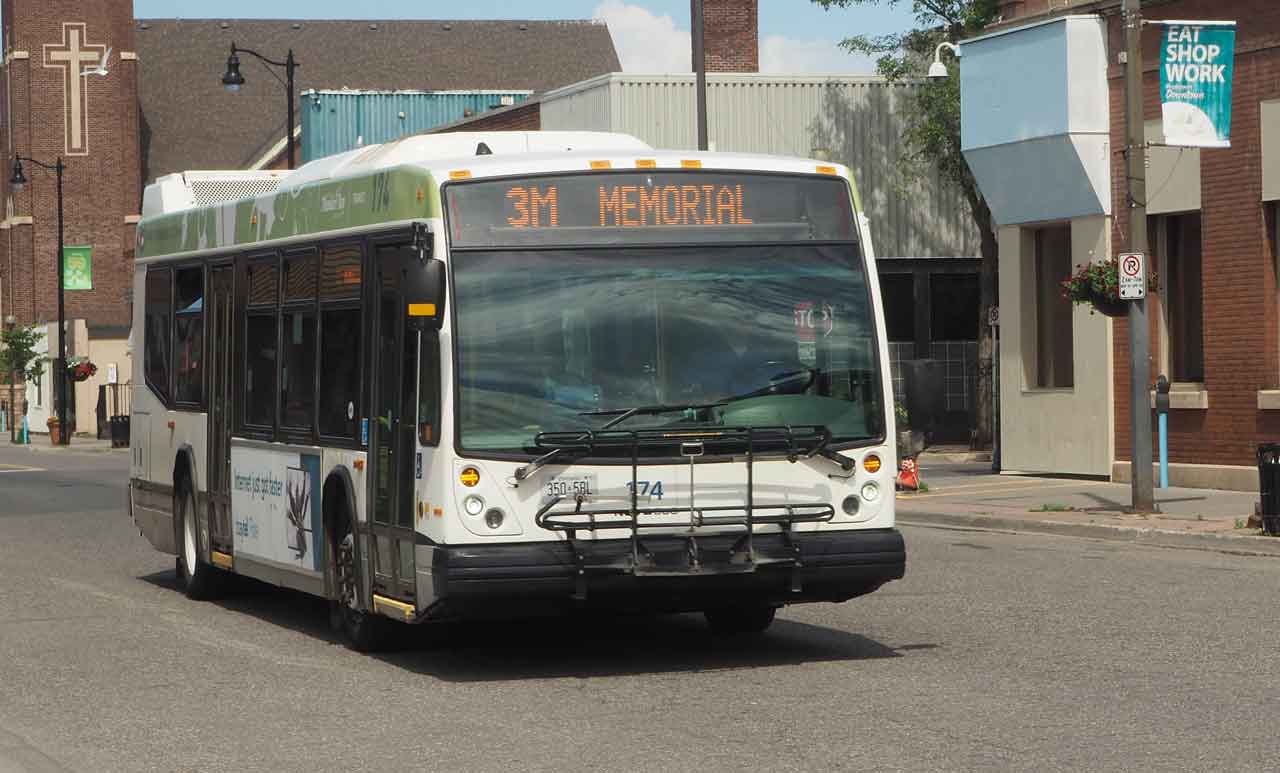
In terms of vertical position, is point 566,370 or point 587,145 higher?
point 587,145

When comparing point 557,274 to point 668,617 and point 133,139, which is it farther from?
point 133,139

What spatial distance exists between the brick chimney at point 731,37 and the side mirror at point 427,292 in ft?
118

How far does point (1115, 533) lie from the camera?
19969mm

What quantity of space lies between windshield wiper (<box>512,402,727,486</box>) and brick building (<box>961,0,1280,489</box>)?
40.9 feet

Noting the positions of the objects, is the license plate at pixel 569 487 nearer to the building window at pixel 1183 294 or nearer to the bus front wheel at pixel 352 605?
the bus front wheel at pixel 352 605

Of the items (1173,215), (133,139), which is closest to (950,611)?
(1173,215)

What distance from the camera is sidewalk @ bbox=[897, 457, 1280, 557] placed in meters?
19.2

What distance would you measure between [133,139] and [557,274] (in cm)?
8438

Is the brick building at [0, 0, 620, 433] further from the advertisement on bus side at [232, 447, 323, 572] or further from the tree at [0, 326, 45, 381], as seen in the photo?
the advertisement on bus side at [232, 447, 323, 572]

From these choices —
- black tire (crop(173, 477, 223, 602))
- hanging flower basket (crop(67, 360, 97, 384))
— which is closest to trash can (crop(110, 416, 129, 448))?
hanging flower basket (crop(67, 360, 97, 384))

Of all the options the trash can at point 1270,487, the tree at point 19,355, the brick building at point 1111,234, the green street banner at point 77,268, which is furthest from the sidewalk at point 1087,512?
the green street banner at point 77,268

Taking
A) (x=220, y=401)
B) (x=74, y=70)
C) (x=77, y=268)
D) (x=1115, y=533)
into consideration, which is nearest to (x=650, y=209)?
(x=220, y=401)

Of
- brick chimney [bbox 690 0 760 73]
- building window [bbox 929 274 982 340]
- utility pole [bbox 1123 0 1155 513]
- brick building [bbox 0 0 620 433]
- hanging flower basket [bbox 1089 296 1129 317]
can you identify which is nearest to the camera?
utility pole [bbox 1123 0 1155 513]

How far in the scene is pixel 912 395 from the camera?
1183 centimetres
